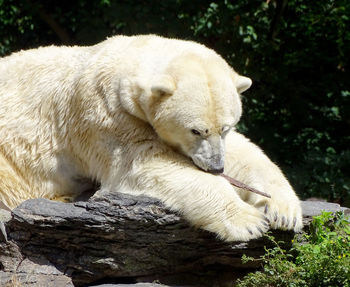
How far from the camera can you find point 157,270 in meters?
3.95

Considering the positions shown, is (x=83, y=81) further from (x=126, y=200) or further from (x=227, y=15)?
(x=227, y=15)

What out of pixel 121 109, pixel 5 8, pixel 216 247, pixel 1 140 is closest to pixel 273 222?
pixel 216 247

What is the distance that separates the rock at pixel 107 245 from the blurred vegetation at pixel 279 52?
261 centimetres

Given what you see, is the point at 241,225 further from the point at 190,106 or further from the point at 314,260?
the point at 190,106

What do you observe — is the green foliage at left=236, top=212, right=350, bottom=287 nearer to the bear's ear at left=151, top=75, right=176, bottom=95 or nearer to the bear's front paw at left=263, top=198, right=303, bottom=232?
the bear's front paw at left=263, top=198, right=303, bottom=232

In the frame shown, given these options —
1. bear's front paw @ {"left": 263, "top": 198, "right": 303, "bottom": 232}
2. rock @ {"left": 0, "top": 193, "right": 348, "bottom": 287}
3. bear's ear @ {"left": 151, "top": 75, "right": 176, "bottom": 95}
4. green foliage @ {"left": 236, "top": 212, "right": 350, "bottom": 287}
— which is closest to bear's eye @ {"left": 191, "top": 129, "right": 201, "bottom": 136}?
bear's ear @ {"left": 151, "top": 75, "right": 176, "bottom": 95}

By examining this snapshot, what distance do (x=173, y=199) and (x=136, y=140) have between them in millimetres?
469

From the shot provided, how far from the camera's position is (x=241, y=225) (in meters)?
3.63

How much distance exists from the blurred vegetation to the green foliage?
243 cm

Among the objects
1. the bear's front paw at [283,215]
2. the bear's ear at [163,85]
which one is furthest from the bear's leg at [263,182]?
the bear's ear at [163,85]

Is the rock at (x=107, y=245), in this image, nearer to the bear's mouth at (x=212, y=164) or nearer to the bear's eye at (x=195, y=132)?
the bear's mouth at (x=212, y=164)

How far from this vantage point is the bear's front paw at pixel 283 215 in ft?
12.4

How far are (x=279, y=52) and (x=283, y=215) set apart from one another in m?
3.53

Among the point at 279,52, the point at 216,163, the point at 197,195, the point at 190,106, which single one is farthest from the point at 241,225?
the point at 279,52
